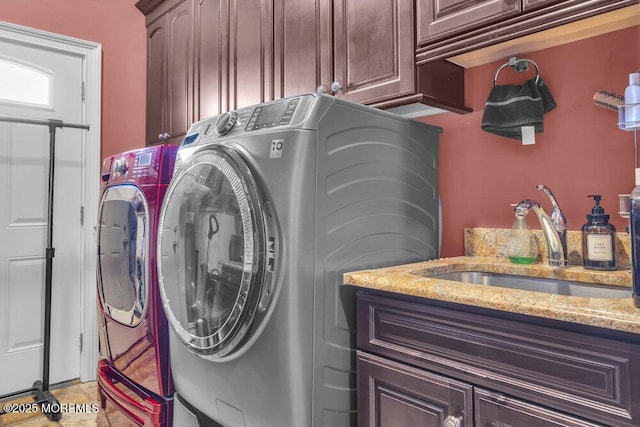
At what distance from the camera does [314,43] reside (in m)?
1.88

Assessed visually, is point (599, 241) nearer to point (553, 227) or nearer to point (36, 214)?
point (553, 227)

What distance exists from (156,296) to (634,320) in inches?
63.3

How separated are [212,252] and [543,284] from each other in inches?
43.9

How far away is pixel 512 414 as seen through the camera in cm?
98

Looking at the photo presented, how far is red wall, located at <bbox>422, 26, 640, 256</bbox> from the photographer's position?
4.82 feet

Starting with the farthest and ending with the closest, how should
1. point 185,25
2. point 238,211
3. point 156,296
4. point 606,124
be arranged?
1. point 185,25
2. point 156,296
3. point 606,124
4. point 238,211

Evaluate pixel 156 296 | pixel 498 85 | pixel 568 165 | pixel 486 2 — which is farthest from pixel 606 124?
pixel 156 296

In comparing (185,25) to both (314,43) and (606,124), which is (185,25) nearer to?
(314,43)

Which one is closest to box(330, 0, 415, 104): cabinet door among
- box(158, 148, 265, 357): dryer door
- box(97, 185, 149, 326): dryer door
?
box(158, 148, 265, 357): dryer door

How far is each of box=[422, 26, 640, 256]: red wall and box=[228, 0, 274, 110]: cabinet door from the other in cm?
86

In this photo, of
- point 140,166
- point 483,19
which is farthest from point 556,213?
point 140,166

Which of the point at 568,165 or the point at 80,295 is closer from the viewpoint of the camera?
the point at 568,165

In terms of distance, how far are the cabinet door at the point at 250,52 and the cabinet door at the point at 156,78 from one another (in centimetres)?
84

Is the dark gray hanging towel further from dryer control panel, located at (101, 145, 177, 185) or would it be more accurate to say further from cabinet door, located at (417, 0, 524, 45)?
dryer control panel, located at (101, 145, 177, 185)
